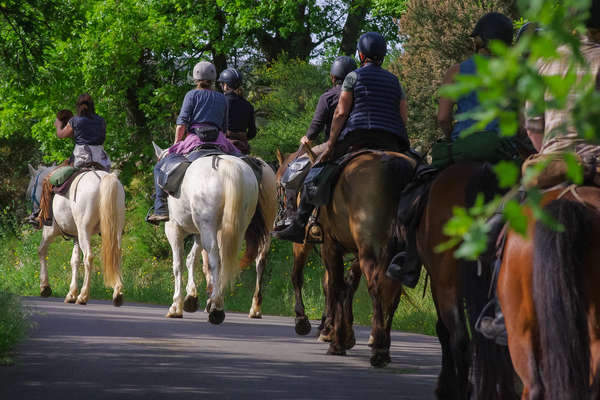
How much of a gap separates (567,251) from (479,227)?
2.26m

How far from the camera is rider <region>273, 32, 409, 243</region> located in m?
9.23

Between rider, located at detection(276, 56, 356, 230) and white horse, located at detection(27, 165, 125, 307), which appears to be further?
white horse, located at detection(27, 165, 125, 307)

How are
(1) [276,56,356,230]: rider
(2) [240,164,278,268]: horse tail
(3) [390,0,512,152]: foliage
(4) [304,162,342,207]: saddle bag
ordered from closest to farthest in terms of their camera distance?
(4) [304,162,342,207]: saddle bag
(1) [276,56,356,230]: rider
(2) [240,164,278,268]: horse tail
(3) [390,0,512,152]: foliage

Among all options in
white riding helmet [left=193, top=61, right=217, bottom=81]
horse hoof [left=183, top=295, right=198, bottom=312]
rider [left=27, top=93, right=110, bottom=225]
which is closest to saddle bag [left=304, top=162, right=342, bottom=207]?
white riding helmet [left=193, top=61, right=217, bottom=81]

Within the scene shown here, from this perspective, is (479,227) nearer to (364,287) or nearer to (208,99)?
(208,99)

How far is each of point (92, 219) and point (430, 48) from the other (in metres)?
8.41

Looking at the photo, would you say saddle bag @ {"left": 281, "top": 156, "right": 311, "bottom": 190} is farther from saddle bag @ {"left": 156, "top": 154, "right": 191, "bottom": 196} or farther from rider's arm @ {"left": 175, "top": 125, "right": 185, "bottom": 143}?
rider's arm @ {"left": 175, "top": 125, "right": 185, "bottom": 143}

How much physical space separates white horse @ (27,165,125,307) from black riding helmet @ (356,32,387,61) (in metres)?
7.03

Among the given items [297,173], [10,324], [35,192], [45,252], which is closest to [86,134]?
[35,192]

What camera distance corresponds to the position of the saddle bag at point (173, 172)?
12438 mm

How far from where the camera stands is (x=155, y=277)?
23.0 m

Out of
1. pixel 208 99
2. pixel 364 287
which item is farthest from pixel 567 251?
pixel 364 287

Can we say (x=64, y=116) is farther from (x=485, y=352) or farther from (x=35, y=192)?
(x=485, y=352)

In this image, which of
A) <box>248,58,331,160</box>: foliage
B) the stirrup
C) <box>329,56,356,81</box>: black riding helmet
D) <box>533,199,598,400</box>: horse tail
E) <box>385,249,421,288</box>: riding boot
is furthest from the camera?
<box>248,58,331,160</box>: foliage
